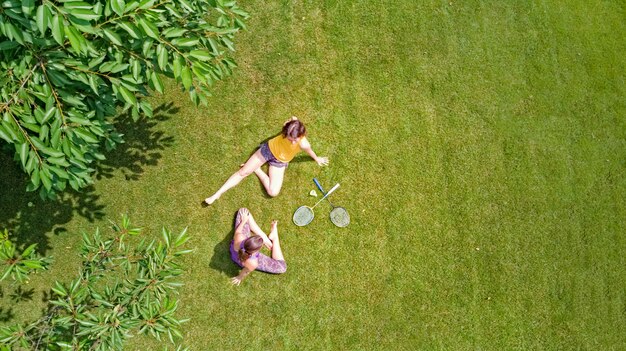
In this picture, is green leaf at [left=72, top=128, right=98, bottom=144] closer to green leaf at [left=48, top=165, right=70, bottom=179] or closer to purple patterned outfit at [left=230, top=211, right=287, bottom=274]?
green leaf at [left=48, top=165, right=70, bottom=179]

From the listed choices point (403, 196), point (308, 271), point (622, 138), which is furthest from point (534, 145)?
point (308, 271)

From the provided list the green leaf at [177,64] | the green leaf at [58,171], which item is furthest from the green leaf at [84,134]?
the green leaf at [177,64]

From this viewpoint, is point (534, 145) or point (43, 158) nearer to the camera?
point (43, 158)

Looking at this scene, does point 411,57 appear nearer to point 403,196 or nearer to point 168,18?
point 403,196

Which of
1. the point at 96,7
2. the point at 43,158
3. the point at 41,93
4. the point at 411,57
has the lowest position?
the point at 411,57

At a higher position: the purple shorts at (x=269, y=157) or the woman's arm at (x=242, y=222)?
the purple shorts at (x=269, y=157)

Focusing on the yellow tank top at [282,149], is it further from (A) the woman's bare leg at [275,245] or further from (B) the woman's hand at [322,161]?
(A) the woman's bare leg at [275,245]

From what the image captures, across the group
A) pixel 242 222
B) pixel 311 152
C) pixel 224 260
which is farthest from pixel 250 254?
pixel 311 152
